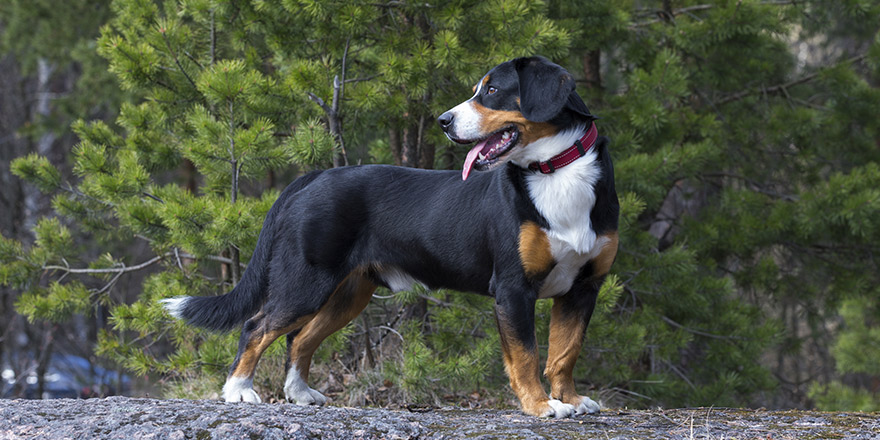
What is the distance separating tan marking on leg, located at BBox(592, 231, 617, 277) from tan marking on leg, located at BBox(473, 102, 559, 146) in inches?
22.0

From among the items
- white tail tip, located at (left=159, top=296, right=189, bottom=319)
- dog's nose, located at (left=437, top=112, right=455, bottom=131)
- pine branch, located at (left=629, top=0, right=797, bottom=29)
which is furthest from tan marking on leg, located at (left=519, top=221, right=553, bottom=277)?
pine branch, located at (left=629, top=0, right=797, bottom=29)

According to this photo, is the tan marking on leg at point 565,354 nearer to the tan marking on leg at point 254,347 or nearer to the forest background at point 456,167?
the tan marking on leg at point 254,347

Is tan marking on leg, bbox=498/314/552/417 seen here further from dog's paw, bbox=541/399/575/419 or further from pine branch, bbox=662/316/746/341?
pine branch, bbox=662/316/746/341

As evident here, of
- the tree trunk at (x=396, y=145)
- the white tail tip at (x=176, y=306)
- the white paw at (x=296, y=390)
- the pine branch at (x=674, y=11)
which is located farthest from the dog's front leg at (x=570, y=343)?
the pine branch at (x=674, y=11)

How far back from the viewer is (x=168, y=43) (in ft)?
18.9

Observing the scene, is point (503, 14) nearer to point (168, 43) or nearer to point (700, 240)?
point (168, 43)

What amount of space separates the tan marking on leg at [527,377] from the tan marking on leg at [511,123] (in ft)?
2.83

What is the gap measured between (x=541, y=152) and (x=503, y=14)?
204 cm

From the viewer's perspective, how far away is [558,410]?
11.2 feet

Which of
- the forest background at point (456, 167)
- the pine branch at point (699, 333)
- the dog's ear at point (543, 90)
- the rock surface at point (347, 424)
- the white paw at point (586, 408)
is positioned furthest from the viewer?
the pine branch at point (699, 333)

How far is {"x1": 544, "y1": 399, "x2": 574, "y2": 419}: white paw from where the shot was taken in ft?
11.2

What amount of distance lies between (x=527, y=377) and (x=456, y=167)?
3.21m

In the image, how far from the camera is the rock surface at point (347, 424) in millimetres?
3027

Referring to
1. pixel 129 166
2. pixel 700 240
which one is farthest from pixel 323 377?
pixel 700 240
